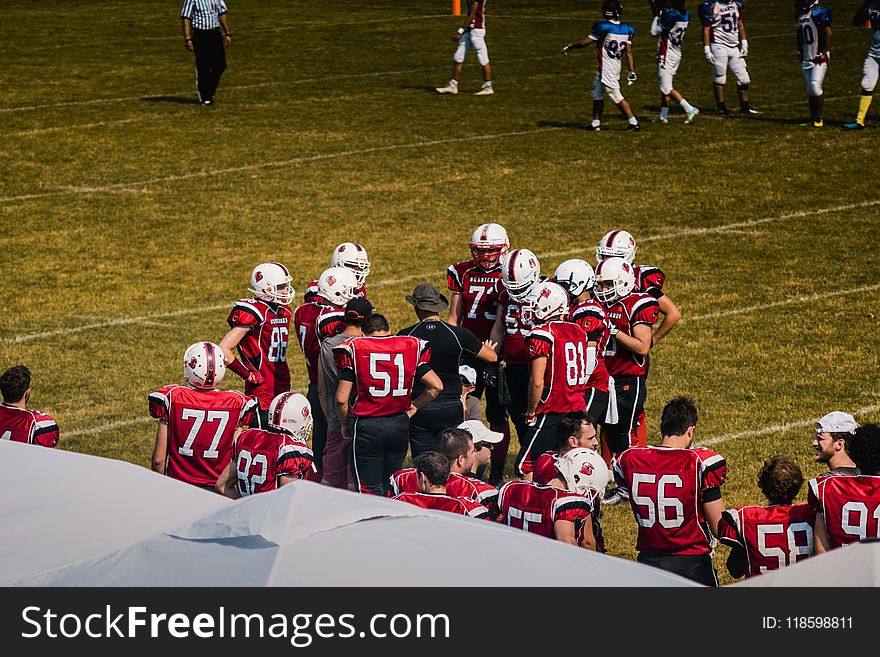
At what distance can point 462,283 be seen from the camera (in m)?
9.73

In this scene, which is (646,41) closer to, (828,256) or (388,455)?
(828,256)

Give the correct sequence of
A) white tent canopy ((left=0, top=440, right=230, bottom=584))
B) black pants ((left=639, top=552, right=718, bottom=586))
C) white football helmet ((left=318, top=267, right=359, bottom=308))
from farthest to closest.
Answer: white football helmet ((left=318, top=267, right=359, bottom=308)) → black pants ((left=639, top=552, right=718, bottom=586)) → white tent canopy ((left=0, top=440, right=230, bottom=584))

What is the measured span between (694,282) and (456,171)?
5.37 meters

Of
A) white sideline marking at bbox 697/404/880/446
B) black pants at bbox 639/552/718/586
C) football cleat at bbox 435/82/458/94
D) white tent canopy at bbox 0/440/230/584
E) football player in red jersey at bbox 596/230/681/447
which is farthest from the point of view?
football cleat at bbox 435/82/458/94

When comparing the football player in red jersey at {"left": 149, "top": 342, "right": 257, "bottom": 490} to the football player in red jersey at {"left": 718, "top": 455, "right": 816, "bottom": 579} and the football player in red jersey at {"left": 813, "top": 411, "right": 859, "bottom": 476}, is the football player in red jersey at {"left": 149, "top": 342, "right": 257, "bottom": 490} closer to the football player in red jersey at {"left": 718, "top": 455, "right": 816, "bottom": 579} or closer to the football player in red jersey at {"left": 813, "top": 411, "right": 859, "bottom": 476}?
the football player in red jersey at {"left": 718, "top": 455, "right": 816, "bottom": 579}

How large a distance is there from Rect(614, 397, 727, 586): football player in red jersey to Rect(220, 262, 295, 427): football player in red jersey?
10.4ft

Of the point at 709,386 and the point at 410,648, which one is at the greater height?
the point at 410,648

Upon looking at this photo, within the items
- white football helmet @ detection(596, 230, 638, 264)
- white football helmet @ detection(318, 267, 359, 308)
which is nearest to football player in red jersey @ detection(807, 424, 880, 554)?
white football helmet @ detection(596, 230, 638, 264)

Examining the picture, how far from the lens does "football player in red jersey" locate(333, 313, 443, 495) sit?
317 inches

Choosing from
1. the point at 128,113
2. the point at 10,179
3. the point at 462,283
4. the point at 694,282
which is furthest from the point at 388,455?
the point at 128,113

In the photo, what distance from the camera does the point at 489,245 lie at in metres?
9.54

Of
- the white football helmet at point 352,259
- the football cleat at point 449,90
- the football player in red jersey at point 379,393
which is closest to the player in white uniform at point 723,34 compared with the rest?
the football cleat at point 449,90

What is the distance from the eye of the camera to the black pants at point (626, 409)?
9172mm

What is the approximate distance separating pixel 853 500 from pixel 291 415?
3.01 metres
